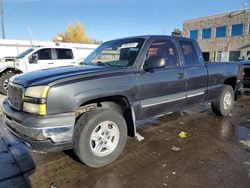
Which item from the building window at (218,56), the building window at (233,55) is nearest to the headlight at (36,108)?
the building window at (233,55)

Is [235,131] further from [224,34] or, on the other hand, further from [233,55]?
[224,34]

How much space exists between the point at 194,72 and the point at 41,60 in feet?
24.8

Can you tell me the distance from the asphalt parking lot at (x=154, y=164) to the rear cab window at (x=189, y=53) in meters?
1.49

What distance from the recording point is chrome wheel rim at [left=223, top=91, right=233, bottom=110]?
5.71m

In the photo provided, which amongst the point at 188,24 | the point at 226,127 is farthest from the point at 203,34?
the point at 226,127

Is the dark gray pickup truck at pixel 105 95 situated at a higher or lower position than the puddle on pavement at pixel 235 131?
higher

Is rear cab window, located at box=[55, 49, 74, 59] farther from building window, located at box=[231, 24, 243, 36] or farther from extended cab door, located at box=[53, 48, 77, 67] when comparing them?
building window, located at box=[231, 24, 243, 36]

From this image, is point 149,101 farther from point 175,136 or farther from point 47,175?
point 47,175

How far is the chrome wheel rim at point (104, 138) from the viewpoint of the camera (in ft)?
10.5

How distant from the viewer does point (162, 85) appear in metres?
3.90

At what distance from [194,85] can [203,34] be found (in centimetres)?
3456

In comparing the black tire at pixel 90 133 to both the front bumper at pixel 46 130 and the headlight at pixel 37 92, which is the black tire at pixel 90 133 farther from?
the headlight at pixel 37 92

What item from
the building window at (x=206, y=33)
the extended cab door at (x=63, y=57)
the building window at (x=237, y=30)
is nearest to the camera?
the extended cab door at (x=63, y=57)

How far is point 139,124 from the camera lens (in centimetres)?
525
